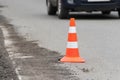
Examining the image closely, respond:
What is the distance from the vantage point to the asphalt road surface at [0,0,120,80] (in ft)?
26.2

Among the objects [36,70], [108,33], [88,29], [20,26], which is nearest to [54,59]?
[36,70]

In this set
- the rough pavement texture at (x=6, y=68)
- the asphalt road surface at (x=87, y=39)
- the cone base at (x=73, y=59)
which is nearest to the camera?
the rough pavement texture at (x=6, y=68)

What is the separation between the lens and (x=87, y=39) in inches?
467

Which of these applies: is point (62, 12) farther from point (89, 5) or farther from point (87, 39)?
point (87, 39)

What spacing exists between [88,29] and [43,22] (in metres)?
3.06

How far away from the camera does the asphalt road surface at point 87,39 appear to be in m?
7.99

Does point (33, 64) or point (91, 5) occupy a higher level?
point (33, 64)

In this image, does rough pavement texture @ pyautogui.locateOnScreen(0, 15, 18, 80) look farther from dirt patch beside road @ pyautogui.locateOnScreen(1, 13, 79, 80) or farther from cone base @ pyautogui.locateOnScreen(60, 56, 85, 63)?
cone base @ pyautogui.locateOnScreen(60, 56, 85, 63)

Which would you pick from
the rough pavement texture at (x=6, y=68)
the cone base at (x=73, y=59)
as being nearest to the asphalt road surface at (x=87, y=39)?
the cone base at (x=73, y=59)

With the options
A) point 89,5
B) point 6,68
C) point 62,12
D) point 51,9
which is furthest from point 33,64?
point 51,9

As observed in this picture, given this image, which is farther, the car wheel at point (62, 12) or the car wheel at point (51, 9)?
the car wheel at point (51, 9)

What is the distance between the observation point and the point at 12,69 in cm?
796

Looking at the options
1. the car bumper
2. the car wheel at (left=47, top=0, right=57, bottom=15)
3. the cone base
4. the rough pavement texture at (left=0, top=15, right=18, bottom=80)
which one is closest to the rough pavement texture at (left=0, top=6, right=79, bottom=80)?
the rough pavement texture at (left=0, top=15, right=18, bottom=80)

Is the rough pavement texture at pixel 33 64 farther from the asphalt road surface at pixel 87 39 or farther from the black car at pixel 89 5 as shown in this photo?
the black car at pixel 89 5
